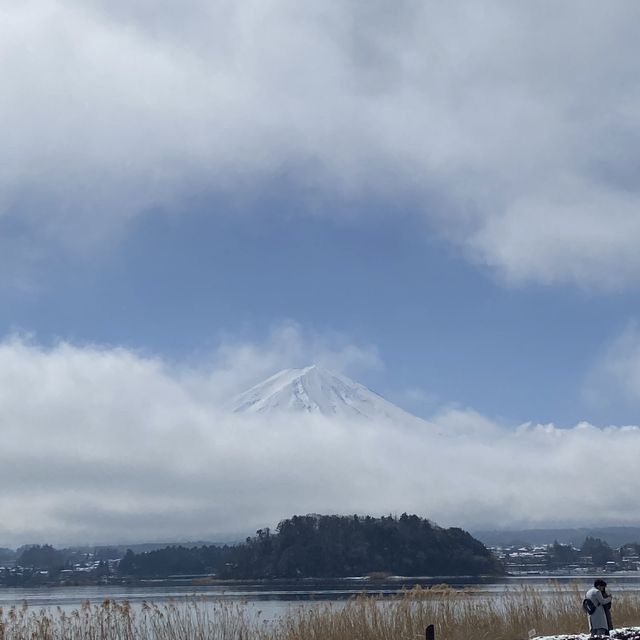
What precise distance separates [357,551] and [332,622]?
182ft

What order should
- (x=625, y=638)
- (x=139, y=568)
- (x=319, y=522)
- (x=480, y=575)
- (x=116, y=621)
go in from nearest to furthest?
(x=625, y=638)
(x=116, y=621)
(x=480, y=575)
(x=319, y=522)
(x=139, y=568)

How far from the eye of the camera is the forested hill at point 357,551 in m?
66.8

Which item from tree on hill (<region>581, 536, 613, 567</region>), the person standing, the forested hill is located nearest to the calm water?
the forested hill

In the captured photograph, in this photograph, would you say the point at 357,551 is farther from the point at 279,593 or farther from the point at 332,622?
the point at 332,622

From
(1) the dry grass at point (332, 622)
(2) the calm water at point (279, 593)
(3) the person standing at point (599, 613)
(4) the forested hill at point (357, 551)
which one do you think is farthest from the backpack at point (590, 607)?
(4) the forested hill at point (357, 551)

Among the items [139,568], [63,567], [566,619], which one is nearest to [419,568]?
[139,568]

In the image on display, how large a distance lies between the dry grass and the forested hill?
4975cm

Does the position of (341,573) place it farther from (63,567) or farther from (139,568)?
(63,567)

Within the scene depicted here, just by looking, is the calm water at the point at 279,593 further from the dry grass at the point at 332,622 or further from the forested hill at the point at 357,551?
the forested hill at the point at 357,551

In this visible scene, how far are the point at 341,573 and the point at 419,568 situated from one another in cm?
621

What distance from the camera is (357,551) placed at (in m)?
69.6

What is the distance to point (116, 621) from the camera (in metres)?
16.3

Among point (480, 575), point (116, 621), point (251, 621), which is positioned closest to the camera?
point (116, 621)

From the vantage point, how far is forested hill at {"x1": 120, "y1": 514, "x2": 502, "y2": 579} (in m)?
66.8
